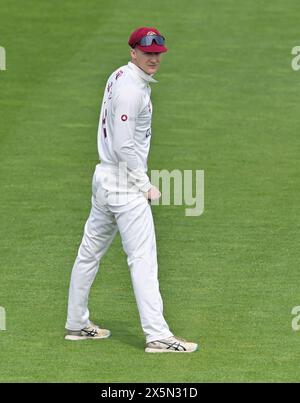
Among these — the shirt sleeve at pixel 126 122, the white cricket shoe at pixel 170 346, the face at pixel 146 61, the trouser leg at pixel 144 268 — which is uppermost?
the face at pixel 146 61

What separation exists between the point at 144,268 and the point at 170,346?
66cm

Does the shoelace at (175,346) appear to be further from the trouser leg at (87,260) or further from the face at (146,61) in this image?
the face at (146,61)

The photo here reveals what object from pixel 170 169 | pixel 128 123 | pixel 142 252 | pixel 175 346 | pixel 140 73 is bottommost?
pixel 175 346

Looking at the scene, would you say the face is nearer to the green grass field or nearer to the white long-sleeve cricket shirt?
the white long-sleeve cricket shirt

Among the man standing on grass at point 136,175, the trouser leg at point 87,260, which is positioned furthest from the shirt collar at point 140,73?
the trouser leg at point 87,260

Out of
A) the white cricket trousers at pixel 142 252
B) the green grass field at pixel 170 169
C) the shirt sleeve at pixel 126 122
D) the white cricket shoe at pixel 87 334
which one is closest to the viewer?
the shirt sleeve at pixel 126 122

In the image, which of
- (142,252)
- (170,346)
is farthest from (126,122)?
(170,346)

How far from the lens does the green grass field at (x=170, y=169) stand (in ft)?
37.7

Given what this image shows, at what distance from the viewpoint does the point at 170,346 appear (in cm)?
1138

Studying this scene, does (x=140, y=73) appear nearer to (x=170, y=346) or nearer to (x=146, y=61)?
(x=146, y=61)

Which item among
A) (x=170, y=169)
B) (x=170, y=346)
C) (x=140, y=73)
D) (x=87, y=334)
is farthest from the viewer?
(x=170, y=169)

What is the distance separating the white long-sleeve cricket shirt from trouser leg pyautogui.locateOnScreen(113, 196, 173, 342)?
0.71 feet

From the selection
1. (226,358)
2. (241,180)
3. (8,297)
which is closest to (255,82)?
(241,180)

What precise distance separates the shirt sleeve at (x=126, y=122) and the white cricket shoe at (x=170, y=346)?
4.76 ft
